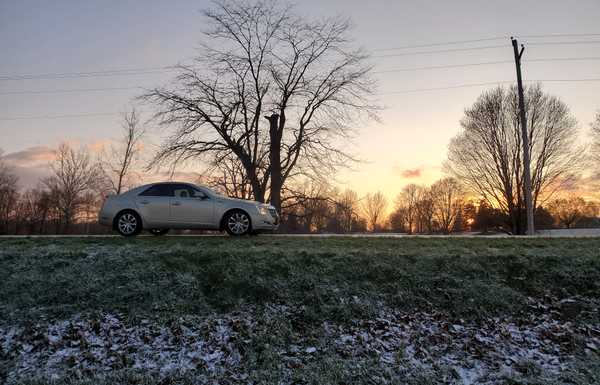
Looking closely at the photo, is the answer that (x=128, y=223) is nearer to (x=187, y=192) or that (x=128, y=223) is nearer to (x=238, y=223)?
(x=187, y=192)

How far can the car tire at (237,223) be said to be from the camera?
11.1 metres

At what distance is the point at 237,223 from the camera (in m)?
11.1

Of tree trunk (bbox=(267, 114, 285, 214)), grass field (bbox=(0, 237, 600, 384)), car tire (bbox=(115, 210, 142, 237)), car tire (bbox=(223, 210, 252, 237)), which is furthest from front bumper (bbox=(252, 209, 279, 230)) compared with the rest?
tree trunk (bbox=(267, 114, 285, 214))

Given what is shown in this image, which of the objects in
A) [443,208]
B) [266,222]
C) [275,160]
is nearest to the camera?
[266,222]

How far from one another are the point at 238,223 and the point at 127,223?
10.3ft

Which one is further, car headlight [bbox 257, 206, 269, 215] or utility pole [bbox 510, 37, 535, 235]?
utility pole [bbox 510, 37, 535, 235]

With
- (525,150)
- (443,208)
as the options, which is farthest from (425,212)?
(525,150)

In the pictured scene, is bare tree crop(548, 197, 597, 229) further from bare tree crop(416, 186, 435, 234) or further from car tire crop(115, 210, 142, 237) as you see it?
car tire crop(115, 210, 142, 237)

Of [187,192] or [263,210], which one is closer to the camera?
[187,192]

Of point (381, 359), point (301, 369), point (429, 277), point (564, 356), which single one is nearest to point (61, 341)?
point (301, 369)

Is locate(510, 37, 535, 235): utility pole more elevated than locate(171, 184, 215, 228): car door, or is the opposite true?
locate(510, 37, 535, 235): utility pole

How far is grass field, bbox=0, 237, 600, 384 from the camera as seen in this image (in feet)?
16.5

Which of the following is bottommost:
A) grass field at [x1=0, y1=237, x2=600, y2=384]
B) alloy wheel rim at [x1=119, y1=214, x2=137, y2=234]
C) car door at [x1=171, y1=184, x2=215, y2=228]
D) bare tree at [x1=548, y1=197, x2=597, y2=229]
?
grass field at [x1=0, y1=237, x2=600, y2=384]


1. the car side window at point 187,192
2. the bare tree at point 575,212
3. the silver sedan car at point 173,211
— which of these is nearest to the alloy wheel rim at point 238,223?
the silver sedan car at point 173,211
